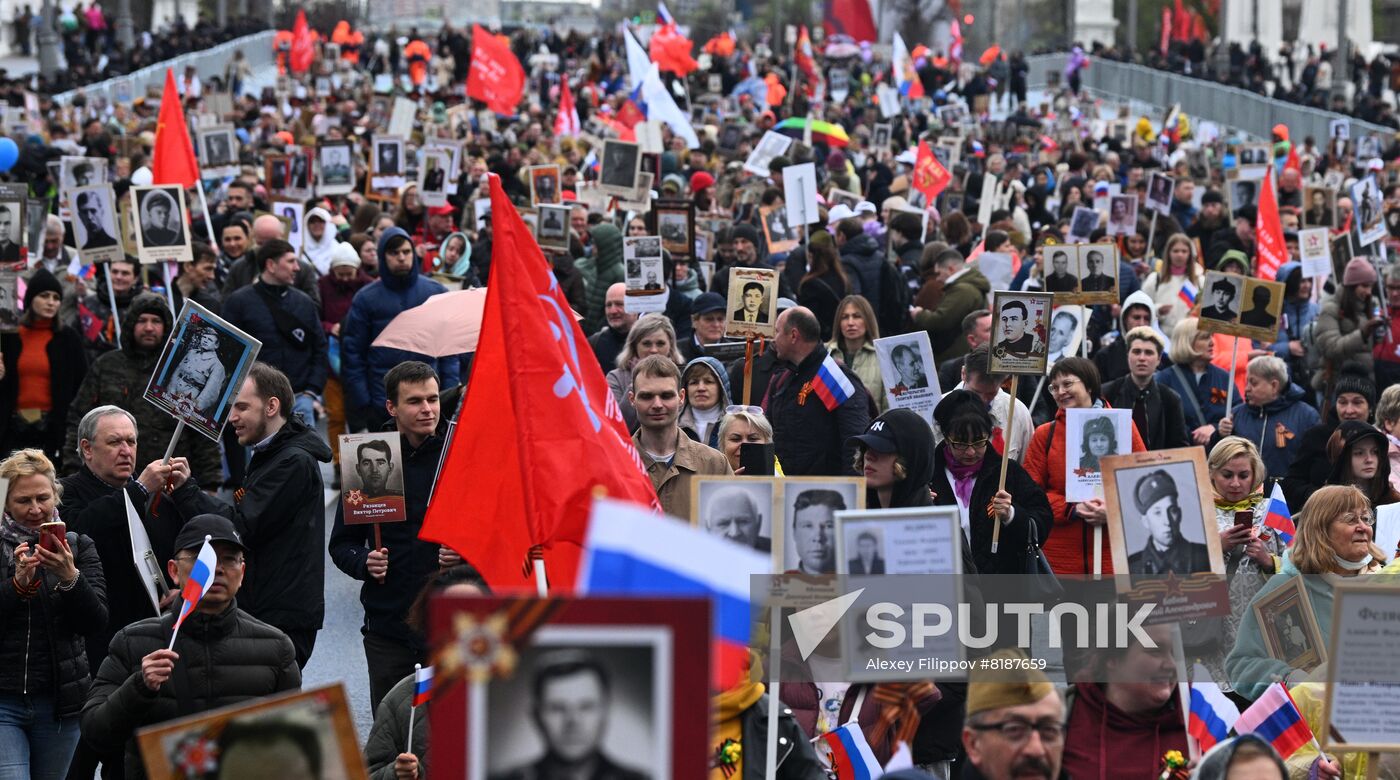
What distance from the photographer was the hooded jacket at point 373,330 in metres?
11.6

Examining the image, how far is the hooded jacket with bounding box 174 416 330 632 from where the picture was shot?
279 inches

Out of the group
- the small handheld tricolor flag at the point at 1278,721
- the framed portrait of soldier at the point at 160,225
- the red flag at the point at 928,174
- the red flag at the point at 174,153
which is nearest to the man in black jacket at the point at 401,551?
the small handheld tricolor flag at the point at 1278,721

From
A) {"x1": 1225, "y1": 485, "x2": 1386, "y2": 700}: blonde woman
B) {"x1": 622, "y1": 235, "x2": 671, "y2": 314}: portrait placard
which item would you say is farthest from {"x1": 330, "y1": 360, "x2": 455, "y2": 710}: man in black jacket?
{"x1": 622, "y1": 235, "x2": 671, "y2": 314}: portrait placard

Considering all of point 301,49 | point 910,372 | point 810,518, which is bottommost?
point 910,372

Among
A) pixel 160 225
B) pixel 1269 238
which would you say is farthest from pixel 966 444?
pixel 1269 238

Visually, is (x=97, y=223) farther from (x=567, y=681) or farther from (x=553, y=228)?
(x=567, y=681)

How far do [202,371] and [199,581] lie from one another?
6.31 ft

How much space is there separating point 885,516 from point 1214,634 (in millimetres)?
1771

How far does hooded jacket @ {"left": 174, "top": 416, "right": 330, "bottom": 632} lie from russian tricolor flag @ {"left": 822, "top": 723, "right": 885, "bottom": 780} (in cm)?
229

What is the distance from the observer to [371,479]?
7164 mm

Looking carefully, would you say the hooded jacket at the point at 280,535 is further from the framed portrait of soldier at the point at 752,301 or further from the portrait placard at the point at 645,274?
the portrait placard at the point at 645,274

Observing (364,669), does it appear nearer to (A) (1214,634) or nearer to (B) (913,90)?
(A) (1214,634)

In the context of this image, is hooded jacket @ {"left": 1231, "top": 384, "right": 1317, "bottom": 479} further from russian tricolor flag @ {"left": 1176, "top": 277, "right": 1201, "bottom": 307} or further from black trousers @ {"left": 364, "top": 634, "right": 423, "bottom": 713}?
black trousers @ {"left": 364, "top": 634, "right": 423, "bottom": 713}

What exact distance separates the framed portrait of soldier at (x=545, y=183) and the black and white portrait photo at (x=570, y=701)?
14.0 metres
